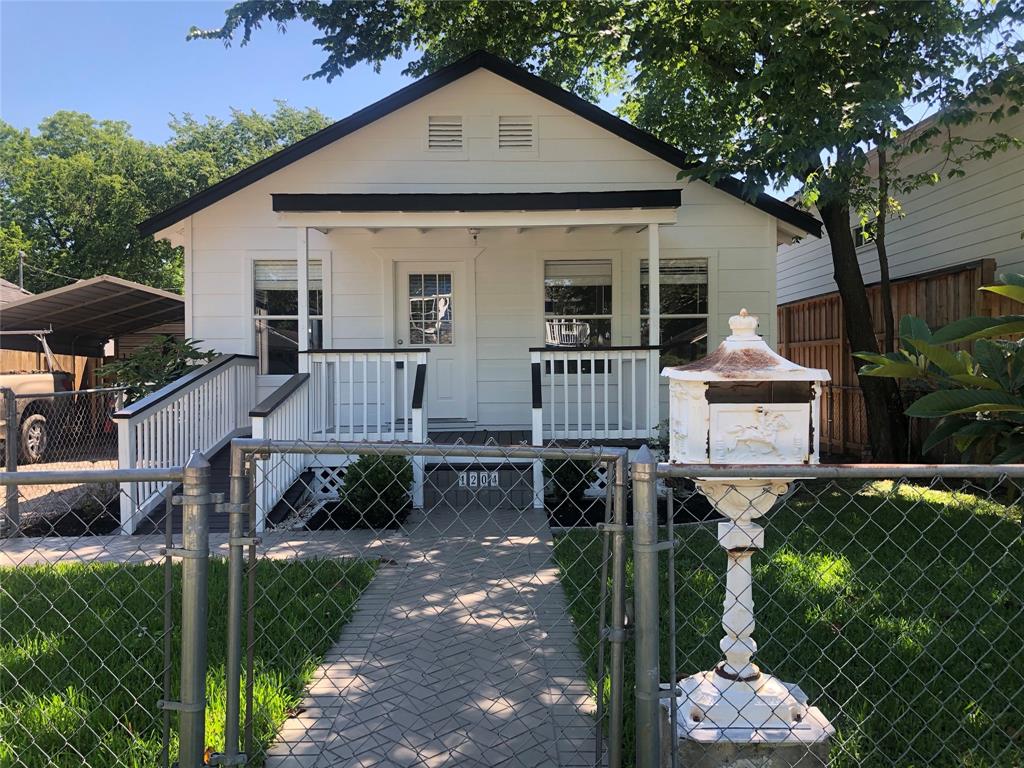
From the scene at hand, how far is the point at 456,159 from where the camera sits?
9.57 meters

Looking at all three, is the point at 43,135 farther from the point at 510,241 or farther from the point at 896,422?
the point at 896,422

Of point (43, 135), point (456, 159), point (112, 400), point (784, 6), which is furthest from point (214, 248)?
point (43, 135)

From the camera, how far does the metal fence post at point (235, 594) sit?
7.30 ft

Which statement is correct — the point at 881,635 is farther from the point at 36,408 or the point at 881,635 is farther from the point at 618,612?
the point at 36,408

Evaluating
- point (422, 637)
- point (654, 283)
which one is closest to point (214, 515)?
point (422, 637)

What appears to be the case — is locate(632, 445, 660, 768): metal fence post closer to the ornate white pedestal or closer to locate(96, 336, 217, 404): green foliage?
the ornate white pedestal

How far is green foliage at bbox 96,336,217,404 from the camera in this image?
8.30 meters

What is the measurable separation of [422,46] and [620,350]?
8899 mm

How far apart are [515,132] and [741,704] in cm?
861

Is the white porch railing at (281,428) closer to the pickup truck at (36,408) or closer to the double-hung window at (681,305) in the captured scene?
the double-hung window at (681,305)

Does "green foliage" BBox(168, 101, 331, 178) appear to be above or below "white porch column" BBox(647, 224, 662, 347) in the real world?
above

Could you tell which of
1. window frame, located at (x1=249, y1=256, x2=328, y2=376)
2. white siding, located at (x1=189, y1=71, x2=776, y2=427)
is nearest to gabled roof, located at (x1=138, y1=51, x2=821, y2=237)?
white siding, located at (x1=189, y1=71, x2=776, y2=427)

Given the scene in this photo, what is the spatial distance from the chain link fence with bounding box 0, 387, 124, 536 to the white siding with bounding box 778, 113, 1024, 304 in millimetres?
10868

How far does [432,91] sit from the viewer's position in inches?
368
